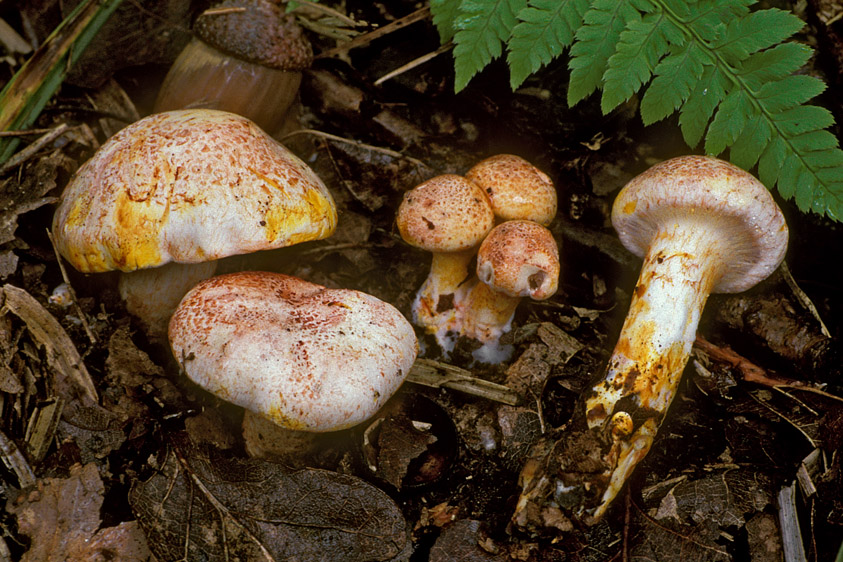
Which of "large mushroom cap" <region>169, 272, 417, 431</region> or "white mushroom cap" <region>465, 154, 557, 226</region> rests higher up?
"white mushroom cap" <region>465, 154, 557, 226</region>

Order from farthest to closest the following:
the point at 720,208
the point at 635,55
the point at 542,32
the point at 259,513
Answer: the point at 542,32
the point at 635,55
the point at 720,208
the point at 259,513

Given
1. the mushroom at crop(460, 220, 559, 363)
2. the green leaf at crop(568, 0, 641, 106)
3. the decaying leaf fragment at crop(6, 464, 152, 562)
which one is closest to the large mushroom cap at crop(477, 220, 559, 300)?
the mushroom at crop(460, 220, 559, 363)

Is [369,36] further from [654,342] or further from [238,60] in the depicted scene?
[654,342]

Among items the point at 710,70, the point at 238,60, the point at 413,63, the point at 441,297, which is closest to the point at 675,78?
the point at 710,70

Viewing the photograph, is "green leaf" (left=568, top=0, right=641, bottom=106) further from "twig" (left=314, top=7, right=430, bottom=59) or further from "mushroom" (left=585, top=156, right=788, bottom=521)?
"twig" (left=314, top=7, right=430, bottom=59)

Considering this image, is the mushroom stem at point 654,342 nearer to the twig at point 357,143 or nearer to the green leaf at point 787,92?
the green leaf at point 787,92

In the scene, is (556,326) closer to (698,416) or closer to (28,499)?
(698,416)

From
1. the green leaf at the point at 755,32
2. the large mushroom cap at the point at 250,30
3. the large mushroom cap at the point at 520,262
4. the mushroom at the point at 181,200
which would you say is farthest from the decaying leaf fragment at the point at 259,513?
the green leaf at the point at 755,32
